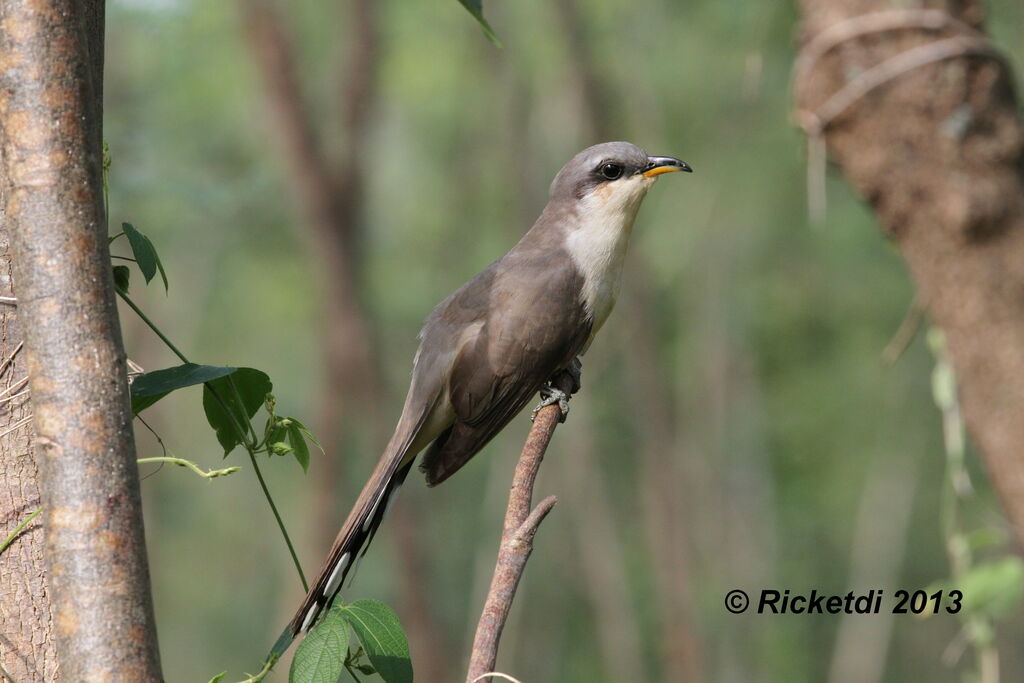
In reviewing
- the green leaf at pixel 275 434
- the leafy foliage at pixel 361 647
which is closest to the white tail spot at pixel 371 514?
the green leaf at pixel 275 434

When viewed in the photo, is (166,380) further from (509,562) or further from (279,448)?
(509,562)

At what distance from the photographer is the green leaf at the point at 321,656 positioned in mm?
1491

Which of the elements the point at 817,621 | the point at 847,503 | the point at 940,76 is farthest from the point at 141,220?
the point at 817,621

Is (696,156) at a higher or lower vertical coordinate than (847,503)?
higher

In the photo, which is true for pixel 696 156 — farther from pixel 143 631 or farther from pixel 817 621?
pixel 143 631

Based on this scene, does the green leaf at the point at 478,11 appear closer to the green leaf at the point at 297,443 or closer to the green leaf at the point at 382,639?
the green leaf at the point at 297,443

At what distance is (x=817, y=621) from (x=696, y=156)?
28.2 feet

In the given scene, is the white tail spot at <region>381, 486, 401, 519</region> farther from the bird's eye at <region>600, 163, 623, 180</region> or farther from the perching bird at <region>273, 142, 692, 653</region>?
the bird's eye at <region>600, 163, 623, 180</region>

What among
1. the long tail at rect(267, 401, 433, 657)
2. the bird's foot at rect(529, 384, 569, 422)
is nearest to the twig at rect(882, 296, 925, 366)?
the bird's foot at rect(529, 384, 569, 422)

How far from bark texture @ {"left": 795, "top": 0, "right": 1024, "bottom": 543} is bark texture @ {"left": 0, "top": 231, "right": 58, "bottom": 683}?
10.3 feet

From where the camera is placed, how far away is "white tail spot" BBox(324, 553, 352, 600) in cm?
189

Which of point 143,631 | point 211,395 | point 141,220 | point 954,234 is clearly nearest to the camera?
point 143,631

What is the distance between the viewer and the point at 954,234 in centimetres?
384

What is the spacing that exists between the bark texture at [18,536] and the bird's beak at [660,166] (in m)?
1.84
